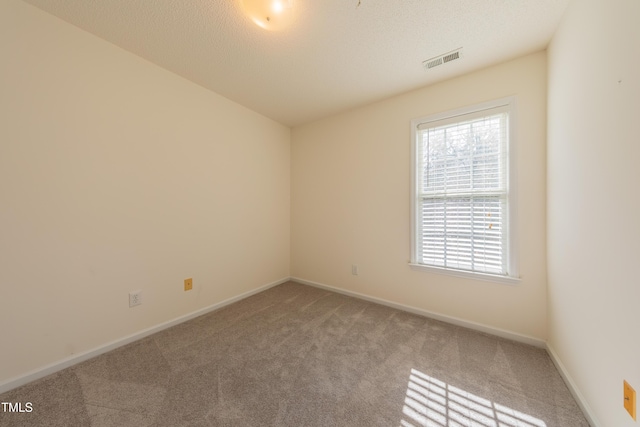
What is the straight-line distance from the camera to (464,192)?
2.20 metres

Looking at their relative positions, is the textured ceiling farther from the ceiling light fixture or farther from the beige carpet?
the beige carpet

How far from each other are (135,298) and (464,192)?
3.17 m

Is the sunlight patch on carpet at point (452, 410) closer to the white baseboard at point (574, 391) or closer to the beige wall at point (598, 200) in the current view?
the white baseboard at point (574, 391)

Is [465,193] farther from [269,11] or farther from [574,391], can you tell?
[269,11]

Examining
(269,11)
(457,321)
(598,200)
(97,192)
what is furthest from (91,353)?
(598,200)

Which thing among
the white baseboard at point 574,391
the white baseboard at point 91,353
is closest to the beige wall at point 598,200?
the white baseboard at point 574,391

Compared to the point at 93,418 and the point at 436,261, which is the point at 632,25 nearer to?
the point at 436,261

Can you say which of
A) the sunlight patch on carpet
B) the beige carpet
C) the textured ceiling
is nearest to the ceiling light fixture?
the textured ceiling

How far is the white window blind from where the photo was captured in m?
2.03

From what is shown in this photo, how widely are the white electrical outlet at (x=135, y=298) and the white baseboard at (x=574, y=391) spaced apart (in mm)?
3119

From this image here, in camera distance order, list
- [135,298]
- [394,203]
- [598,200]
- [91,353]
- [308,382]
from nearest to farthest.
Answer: [598,200] → [308,382] → [91,353] → [135,298] → [394,203]

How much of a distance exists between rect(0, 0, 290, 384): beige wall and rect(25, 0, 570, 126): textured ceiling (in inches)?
9.8

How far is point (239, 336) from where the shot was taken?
6.59 ft

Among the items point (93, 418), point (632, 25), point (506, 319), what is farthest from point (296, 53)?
point (506, 319)
